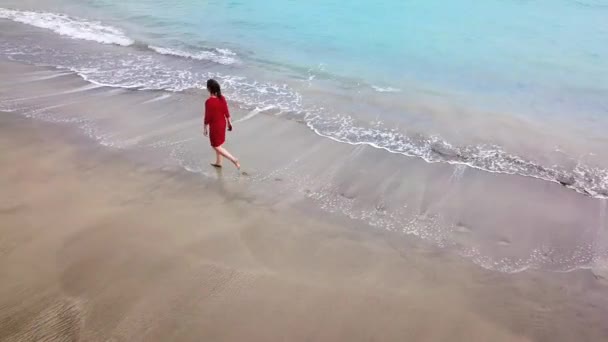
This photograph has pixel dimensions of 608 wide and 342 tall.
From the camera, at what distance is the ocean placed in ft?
26.4

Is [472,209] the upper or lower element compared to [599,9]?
lower

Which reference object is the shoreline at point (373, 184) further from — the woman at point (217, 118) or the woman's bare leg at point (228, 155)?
the woman at point (217, 118)

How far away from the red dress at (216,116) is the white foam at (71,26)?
781 cm

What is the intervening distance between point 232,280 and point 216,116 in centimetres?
267

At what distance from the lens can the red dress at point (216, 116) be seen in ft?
21.0

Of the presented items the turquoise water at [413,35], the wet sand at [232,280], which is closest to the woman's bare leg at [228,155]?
the wet sand at [232,280]

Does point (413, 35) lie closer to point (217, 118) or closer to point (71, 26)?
point (217, 118)

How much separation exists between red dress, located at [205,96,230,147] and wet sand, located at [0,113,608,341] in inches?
32.6

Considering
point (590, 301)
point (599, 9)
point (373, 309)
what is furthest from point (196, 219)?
point (599, 9)

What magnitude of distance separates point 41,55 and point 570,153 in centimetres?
1220

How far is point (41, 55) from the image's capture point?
37.8ft

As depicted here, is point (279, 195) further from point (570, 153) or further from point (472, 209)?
point (570, 153)

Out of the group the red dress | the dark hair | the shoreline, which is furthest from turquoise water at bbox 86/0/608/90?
the dark hair

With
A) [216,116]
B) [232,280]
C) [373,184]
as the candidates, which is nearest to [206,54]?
[216,116]
